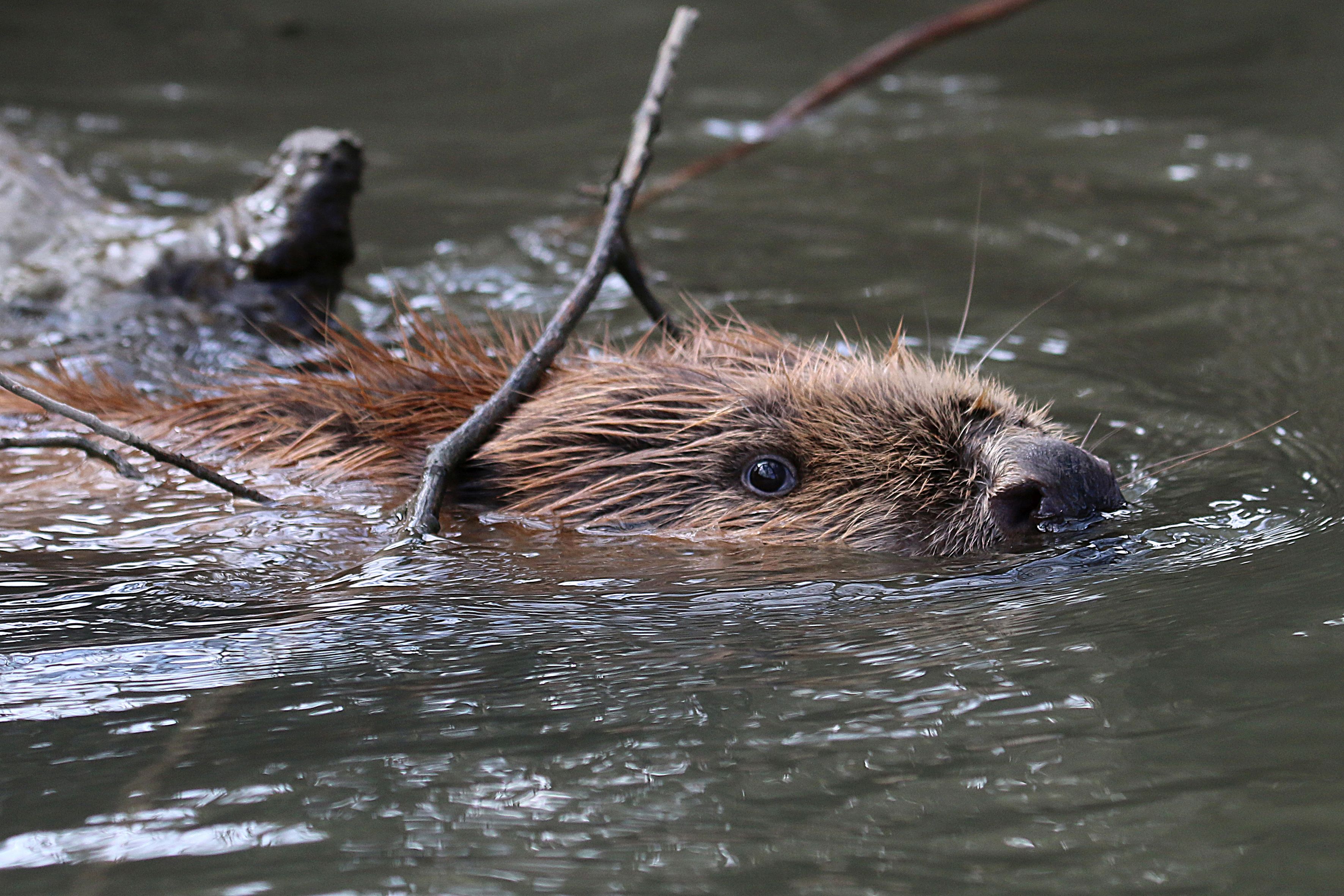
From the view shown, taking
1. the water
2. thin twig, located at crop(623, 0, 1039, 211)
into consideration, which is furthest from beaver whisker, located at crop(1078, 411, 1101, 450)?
thin twig, located at crop(623, 0, 1039, 211)

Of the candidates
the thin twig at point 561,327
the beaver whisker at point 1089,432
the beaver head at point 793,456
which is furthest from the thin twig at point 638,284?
the beaver whisker at point 1089,432

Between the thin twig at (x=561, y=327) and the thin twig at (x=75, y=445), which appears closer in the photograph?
the thin twig at (x=75, y=445)

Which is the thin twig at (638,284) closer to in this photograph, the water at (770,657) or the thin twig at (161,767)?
the water at (770,657)

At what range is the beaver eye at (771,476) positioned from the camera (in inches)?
136

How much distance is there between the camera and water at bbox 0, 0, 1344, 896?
6.56ft

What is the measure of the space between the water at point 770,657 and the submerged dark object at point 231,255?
768mm

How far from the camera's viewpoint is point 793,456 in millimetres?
3455

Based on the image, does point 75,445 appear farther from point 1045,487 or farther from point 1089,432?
point 1089,432

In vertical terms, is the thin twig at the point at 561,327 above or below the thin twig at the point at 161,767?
above

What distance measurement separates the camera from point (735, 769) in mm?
2215

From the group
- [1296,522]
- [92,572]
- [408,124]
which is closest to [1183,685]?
[1296,522]

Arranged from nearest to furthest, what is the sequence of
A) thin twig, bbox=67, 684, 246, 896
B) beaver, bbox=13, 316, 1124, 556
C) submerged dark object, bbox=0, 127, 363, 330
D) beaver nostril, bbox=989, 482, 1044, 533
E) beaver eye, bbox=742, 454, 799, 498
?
thin twig, bbox=67, 684, 246, 896, beaver nostril, bbox=989, 482, 1044, 533, beaver, bbox=13, 316, 1124, 556, beaver eye, bbox=742, 454, 799, 498, submerged dark object, bbox=0, 127, 363, 330

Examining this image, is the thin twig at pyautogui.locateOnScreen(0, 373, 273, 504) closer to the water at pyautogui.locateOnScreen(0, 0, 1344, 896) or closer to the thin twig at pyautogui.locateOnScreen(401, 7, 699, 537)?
the water at pyautogui.locateOnScreen(0, 0, 1344, 896)

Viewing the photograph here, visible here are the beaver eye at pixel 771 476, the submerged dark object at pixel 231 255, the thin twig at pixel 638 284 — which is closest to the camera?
the beaver eye at pixel 771 476
